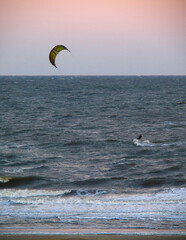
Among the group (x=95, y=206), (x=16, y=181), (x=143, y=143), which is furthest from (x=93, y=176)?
(x=143, y=143)

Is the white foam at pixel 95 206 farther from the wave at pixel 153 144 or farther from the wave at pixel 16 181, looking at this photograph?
the wave at pixel 153 144

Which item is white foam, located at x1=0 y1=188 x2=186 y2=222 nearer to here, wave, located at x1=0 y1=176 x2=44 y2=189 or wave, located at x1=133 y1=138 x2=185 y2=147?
wave, located at x1=0 y1=176 x2=44 y2=189

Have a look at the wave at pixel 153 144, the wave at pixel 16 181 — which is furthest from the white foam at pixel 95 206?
the wave at pixel 153 144

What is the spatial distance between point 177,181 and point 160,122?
22.6 metres

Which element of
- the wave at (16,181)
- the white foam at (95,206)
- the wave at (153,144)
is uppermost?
the wave at (153,144)

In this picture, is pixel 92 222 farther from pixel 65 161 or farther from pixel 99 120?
pixel 99 120

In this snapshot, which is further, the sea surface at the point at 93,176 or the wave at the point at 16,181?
the wave at the point at 16,181

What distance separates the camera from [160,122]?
4081 cm

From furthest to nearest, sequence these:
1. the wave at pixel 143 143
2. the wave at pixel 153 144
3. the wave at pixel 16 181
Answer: the wave at pixel 143 143
the wave at pixel 153 144
the wave at pixel 16 181

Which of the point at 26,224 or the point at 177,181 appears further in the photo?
the point at 177,181

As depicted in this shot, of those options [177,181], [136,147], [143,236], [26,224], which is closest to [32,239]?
[26,224]

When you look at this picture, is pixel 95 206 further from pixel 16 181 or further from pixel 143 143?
pixel 143 143

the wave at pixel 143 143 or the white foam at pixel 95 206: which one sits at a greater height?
the wave at pixel 143 143

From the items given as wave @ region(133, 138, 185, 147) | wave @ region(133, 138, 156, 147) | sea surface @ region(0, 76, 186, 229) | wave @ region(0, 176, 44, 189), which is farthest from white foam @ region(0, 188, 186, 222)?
wave @ region(133, 138, 156, 147)
